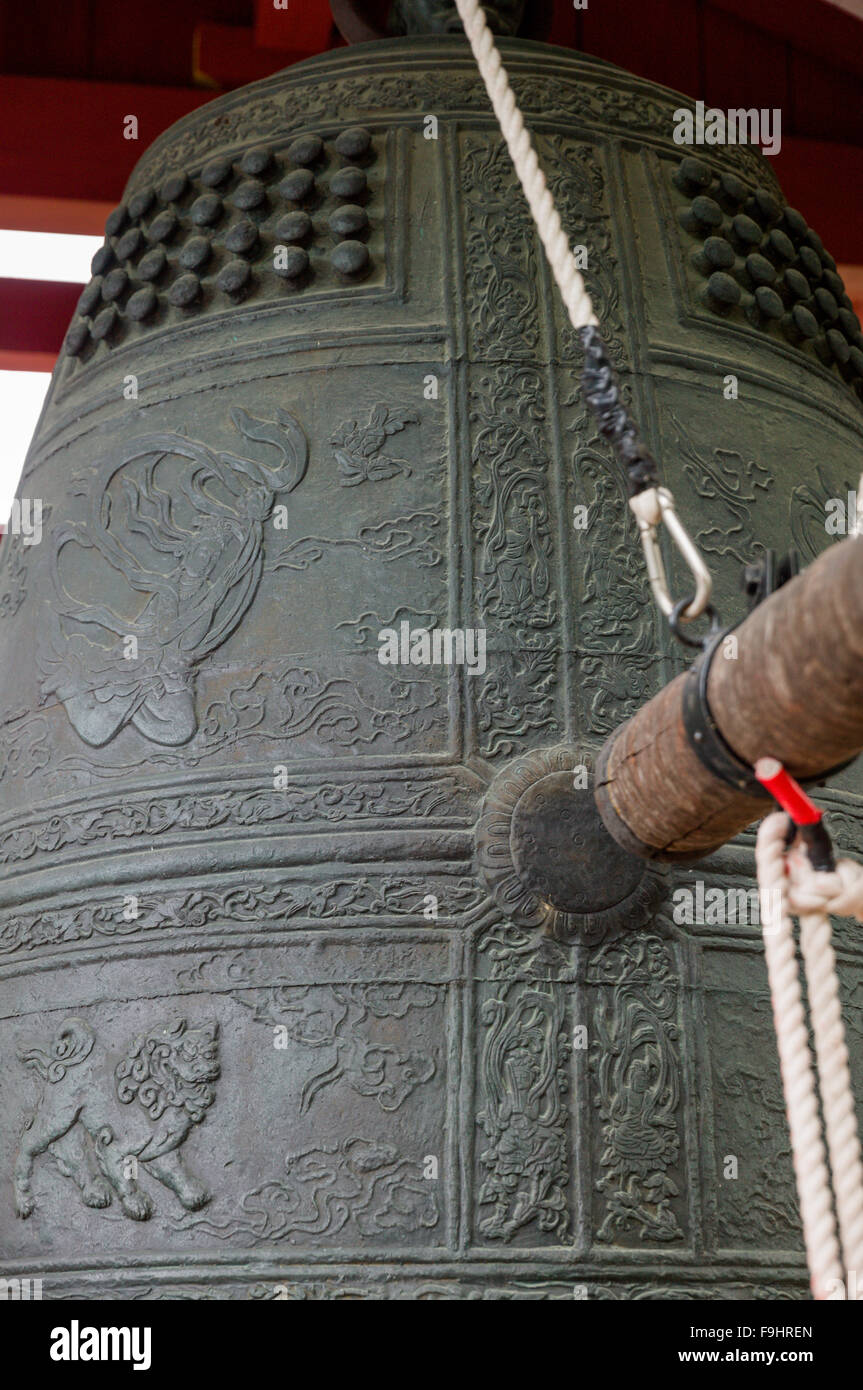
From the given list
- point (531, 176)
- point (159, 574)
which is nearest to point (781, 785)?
point (531, 176)

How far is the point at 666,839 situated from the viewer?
1.64 meters

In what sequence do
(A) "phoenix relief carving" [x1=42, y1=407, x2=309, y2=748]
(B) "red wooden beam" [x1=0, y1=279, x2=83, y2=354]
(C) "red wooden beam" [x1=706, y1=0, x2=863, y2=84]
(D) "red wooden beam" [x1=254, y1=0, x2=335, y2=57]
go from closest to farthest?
1. (A) "phoenix relief carving" [x1=42, y1=407, x2=309, y2=748]
2. (D) "red wooden beam" [x1=254, y1=0, x2=335, y2=57]
3. (C) "red wooden beam" [x1=706, y1=0, x2=863, y2=84]
4. (B) "red wooden beam" [x1=0, y1=279, x2=83, y2=354]

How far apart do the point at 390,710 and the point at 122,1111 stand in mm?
671

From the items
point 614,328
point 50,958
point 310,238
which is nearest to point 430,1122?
point 50,958

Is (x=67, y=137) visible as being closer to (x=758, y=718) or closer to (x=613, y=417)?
(x=613, y=417)

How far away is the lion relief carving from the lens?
213 cm

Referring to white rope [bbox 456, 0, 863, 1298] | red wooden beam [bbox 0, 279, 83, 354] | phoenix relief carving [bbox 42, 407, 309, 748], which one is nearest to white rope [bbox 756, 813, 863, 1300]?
white rope [bbox 456, 0, 863, 1298]

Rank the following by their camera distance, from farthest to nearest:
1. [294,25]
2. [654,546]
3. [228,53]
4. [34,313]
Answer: [34,313] < [228,53] < [294,25] < [654,546]

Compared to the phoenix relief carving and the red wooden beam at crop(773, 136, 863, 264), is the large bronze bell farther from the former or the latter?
the red wooden beam at crop(773, 136, 863, 264)

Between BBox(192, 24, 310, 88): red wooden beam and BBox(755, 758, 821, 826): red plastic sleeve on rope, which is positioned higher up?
BBox(192, 24, 310, 88): red wooden beam

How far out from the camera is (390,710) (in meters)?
2.29

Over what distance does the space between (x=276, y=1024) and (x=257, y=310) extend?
1.19m

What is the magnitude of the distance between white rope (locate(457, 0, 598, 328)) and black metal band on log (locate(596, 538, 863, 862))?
43 cm

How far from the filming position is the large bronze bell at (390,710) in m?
2.09
